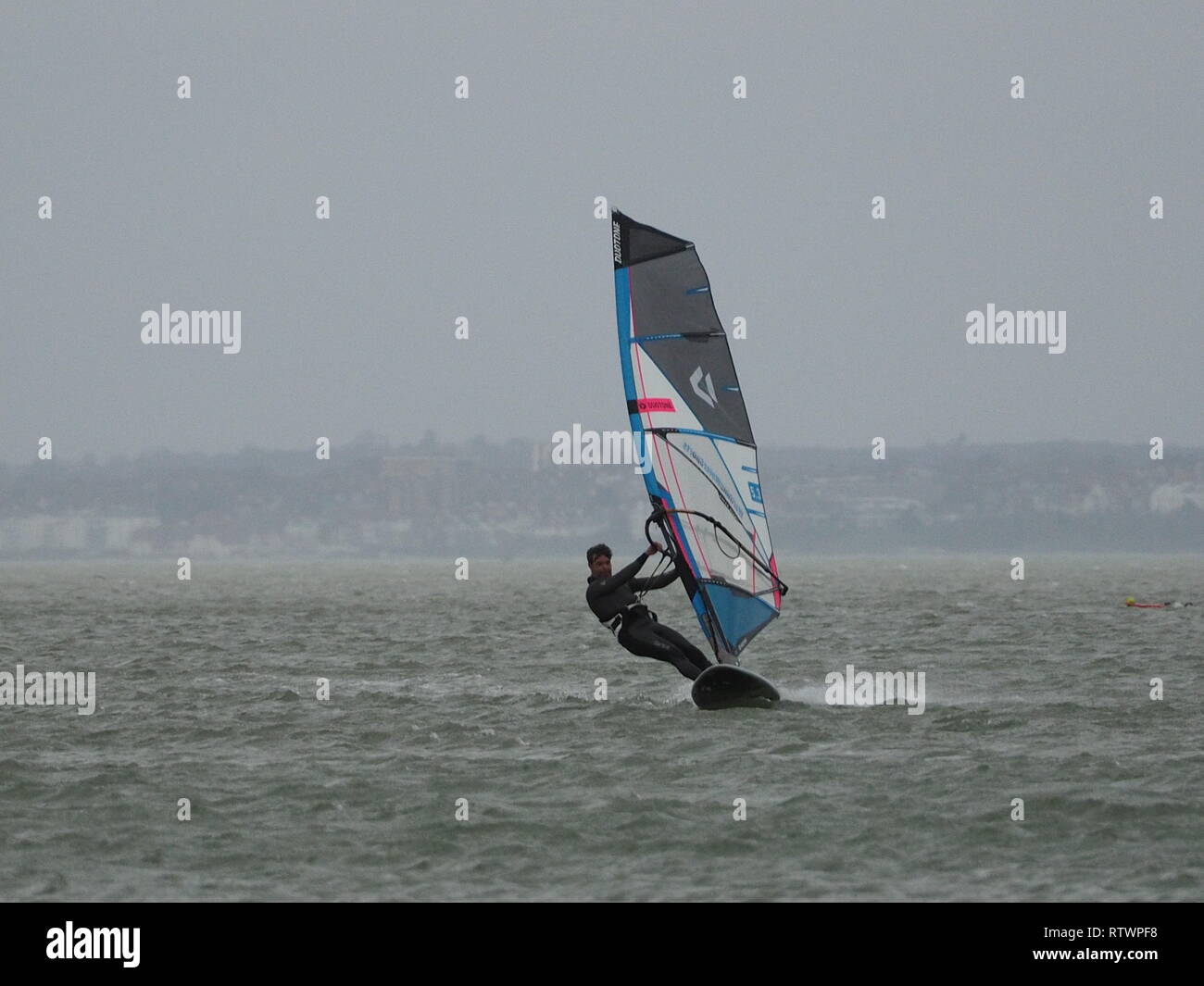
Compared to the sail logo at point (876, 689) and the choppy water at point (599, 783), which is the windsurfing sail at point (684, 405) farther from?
the sail logo at point (876, 689)

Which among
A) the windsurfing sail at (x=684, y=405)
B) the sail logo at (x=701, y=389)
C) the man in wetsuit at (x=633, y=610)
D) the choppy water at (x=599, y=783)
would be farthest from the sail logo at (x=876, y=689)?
the sail logo at (x=701, y=389)

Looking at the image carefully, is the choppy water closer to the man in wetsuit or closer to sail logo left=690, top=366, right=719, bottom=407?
the man in wetsuit

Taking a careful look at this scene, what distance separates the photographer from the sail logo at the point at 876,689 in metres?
20.9

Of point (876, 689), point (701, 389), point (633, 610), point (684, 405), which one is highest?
point (701, 389)

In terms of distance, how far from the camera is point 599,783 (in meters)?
15.2

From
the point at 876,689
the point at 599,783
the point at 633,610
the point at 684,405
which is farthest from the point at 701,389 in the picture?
the point at 876,689

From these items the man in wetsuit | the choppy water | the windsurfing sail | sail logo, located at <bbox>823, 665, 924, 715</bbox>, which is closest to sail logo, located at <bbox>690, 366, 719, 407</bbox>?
the windsurfing sail

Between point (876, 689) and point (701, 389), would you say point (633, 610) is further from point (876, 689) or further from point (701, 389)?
point (876, 689)

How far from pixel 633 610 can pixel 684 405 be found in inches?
93.7

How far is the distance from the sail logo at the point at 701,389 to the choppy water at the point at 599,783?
3.59 metres
